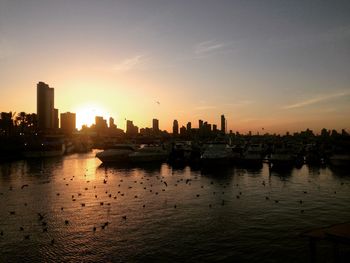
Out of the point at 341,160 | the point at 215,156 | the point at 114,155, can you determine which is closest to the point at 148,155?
the point at 114,155

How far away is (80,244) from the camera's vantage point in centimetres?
2688

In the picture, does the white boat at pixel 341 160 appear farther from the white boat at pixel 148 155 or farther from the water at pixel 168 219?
the white boat at pixel 148 155

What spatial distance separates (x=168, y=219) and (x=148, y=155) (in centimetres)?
6557

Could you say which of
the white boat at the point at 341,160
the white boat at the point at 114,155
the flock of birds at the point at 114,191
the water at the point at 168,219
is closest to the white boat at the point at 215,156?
the flock of birds at the point at 114,191

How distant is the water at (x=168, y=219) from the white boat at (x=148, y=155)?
34986 mm

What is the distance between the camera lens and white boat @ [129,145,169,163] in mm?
96887

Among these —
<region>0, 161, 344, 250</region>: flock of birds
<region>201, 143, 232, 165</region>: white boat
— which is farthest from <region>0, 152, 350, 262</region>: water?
<region>201, 143, 232, 165</region>: white boat

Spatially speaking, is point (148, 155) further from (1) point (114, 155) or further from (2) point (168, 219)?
(2) point (168, 219)

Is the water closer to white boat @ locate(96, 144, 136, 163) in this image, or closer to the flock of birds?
the flock of birds

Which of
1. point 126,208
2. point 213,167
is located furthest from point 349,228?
point 213,167

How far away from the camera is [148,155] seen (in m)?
99.4

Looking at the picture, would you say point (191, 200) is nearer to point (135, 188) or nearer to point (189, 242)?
point (135, 188)

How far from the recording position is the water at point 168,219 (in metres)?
25.0

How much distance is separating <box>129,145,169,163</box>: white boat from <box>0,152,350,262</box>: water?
115 feet
